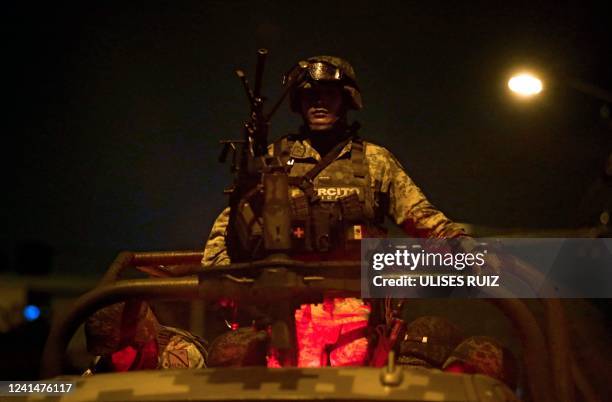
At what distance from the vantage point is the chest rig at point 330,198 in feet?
12.8

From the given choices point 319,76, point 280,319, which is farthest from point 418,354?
point 319,76

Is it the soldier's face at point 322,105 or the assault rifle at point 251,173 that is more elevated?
the soldier's face at point 322,105

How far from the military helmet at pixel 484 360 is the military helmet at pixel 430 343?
19cm

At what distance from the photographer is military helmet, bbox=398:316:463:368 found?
3.66 meters

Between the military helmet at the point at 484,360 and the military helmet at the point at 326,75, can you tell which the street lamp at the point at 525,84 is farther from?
the military helmet at the point at 484,360

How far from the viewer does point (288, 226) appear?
308 centimetres

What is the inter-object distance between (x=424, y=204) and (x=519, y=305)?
182 centimetres

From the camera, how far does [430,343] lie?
3691mm

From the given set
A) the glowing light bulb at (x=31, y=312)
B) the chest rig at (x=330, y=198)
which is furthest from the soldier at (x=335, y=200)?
the glowing light bulb at (x=31, y=312)

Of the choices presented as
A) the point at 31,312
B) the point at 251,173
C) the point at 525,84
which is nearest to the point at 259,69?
the point at 251,173

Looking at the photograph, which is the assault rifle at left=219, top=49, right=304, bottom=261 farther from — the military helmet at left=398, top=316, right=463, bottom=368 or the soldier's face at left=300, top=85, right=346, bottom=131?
the soldier's face at left=300, top=85, right=346, bottom=131

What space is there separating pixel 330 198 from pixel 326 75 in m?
0.75

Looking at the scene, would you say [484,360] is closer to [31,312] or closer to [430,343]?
[430,343]

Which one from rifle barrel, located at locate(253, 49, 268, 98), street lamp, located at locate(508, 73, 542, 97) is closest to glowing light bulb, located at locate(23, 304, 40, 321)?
street lamp, located at locate(508, 73, 542, 97)
